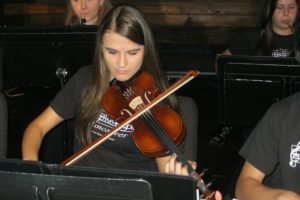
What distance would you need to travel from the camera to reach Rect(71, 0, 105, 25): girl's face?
9.50 feet

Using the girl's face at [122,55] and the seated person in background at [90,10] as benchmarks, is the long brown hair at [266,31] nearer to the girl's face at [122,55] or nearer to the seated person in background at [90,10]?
the seated person in background at [90,10]

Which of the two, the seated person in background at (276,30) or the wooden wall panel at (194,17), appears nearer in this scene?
the seated person in background at (276,30)

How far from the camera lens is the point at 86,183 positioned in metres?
1.12

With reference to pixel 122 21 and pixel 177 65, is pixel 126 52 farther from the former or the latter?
pixel 177 65

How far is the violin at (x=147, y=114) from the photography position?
66.5 inches

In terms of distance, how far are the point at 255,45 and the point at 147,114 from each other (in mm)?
1385

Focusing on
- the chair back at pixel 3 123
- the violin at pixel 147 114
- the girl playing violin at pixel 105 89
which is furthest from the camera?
the chair back at pixel 3 123

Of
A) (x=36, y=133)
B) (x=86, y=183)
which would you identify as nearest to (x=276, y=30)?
(x=36, y=133)

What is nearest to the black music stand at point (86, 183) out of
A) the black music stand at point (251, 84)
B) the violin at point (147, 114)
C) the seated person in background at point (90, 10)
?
the violin at point (147, 114)

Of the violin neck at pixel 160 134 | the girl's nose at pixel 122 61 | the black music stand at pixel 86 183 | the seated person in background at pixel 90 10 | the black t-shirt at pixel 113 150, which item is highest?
the seated person in background at pixel 90 10

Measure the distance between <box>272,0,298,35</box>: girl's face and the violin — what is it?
1276mm

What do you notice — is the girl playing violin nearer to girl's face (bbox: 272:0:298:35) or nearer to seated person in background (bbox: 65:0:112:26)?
seated person in background (bbox: 65:0:112:26)

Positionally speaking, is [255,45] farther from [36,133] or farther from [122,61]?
[36,133]

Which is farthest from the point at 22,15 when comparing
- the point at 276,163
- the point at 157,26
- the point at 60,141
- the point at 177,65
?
the point at 276,163
